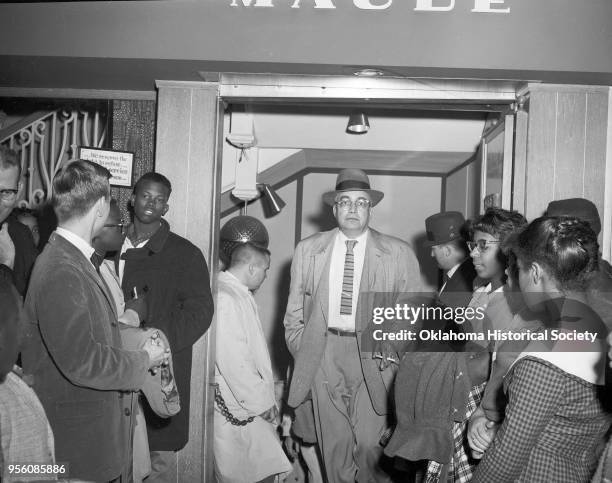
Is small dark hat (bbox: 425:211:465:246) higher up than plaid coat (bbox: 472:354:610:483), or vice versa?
small dark hat (bbox: 425:211:465:246)

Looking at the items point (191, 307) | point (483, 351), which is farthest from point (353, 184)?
point (483, 351)

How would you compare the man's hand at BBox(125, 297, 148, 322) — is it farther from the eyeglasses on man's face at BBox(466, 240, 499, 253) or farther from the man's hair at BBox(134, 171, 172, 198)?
the eyeglasses on man's face at BBox(466, 240, 499, 253)

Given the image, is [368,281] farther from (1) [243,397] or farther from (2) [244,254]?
(1) [243,397]

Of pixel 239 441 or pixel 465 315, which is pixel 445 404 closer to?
pixel 465 315

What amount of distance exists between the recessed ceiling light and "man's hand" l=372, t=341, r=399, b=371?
1.51 metres

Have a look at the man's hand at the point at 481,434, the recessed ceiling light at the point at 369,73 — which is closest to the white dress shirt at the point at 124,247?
the recessed ceiling light at the point at 369,73

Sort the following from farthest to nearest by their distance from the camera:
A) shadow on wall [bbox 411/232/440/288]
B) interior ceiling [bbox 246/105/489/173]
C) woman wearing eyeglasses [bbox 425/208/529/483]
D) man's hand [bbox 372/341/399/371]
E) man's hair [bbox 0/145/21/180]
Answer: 1. shadow on wall [bbox 411/232/440/288]
2. interior ceiling [bbox 246/105/489/173]
3. man's hand [bbox 372/341/399/371]
4. man's hair [bbox 0/145/21/180]
5. woman wearing eyeglasses [bbox 425/208/529/483]

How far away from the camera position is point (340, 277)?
3.83 metres

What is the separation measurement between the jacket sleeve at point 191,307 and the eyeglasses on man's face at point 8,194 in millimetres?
898

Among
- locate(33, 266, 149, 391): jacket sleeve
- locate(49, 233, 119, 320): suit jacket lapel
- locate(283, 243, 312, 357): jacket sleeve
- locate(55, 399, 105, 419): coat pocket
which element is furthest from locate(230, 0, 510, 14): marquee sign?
locate(55, 399, 105, 419): coat pocket

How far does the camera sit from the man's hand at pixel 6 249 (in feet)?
9.52

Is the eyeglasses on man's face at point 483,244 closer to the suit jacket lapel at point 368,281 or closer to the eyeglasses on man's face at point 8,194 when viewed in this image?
the suit jacket lapel at point 368,281

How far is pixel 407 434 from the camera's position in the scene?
254 centimetres

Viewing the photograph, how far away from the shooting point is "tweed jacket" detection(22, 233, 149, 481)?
1961mm
